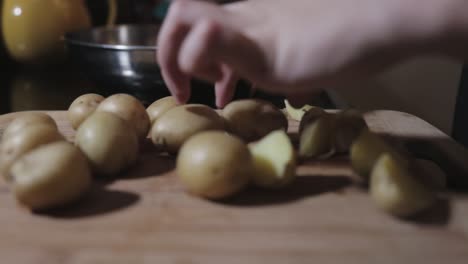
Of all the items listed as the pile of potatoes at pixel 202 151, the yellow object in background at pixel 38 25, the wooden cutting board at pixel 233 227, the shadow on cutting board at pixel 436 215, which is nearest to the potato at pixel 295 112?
the pile of potatoes at pixel 202 151

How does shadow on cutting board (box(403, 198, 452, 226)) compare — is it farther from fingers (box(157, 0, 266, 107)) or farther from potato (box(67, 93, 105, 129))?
potato (box(67, 93, 105, 129))

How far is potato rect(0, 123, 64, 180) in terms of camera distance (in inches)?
24.2

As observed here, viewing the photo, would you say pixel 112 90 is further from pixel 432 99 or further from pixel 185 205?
pixel 432 99

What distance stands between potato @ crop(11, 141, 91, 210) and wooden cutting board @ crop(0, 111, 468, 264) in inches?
0.7

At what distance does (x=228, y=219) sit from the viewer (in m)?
0.54

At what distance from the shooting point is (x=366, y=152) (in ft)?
2.02

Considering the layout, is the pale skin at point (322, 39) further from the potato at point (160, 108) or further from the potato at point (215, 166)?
the potato at point (160, 108)

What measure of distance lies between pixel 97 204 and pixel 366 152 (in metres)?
0.29

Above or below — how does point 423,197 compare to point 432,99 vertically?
above

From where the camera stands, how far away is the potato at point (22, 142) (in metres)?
0.61

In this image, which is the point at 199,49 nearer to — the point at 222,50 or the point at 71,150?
the point at 222,50

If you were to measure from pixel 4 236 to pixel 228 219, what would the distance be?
0.67 feet

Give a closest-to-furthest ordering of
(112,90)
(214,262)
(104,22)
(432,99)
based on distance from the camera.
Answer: (214,262), (112,90), (432,99), (104,22)

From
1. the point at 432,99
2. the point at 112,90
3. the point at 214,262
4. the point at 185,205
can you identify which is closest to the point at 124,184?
the point at 185,205
